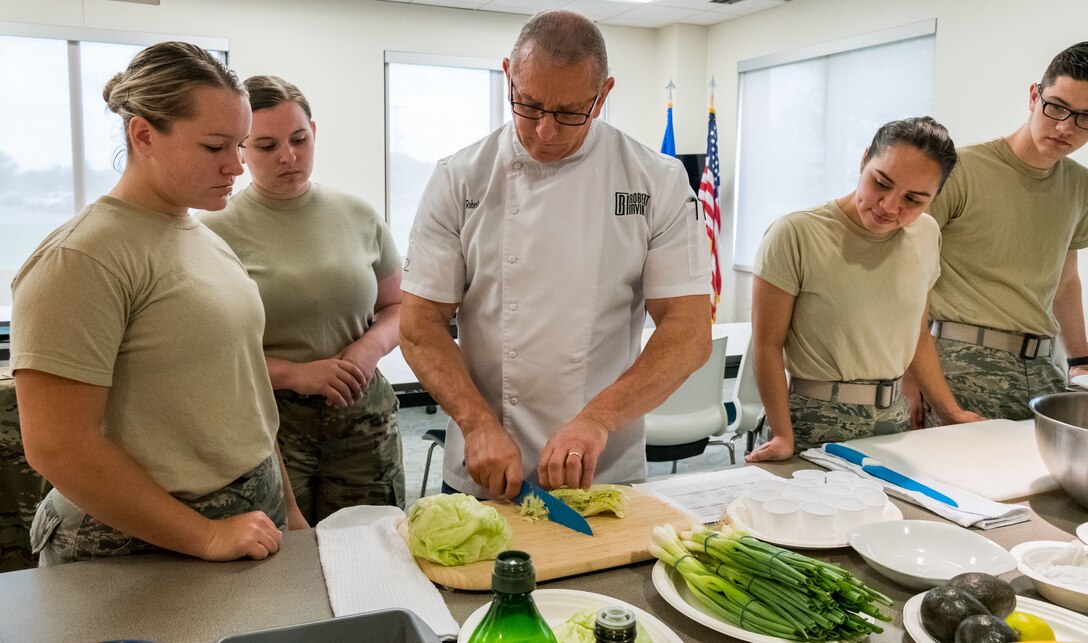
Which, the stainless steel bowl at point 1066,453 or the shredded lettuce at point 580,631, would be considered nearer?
the shredded lettuce at point 580,631

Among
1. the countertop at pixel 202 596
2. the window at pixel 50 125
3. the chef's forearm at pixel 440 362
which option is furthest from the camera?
the window at pixel 50 125

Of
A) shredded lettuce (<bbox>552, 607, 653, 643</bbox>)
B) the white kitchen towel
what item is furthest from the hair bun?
the white kitchen towel

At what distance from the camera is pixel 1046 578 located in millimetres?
1157

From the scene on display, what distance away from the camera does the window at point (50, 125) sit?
18.2ft

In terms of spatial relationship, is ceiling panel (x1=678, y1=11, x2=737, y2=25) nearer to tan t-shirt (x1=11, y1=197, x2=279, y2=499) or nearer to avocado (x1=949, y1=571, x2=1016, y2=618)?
tan t-shirt (x1=11, y1=197, x2=279, y2=499)

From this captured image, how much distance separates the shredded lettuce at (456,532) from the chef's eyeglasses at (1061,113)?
1930 millimetres

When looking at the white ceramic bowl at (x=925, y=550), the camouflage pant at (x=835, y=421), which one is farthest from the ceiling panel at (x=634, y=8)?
the white ceramic bowl at (x=925, y=550)

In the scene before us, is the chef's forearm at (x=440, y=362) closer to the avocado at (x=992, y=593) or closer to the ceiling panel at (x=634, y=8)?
the avocado at (x=992, y=593)

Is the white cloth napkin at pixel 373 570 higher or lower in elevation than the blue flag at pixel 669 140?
lower

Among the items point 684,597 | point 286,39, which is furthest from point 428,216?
point 286,39

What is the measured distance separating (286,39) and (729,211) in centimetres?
386

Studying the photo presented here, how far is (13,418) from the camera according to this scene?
189cm

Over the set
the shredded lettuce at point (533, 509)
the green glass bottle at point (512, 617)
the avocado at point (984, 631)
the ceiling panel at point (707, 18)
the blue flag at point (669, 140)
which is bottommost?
the shredded lettuce at point (533, 509)

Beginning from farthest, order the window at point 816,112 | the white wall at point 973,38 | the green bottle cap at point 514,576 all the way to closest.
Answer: the window at point 816,112 < the white wall at point 973,38 < the green bottle cap at point 514,576
